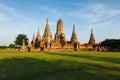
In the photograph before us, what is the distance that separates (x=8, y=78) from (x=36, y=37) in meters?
73.5

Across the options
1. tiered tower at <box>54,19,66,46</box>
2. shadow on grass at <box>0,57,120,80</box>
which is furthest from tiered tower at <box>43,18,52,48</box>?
shadow on grass at <box>0,57,120,80</box>

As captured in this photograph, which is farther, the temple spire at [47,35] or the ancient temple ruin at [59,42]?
the temple spire at [47,35]

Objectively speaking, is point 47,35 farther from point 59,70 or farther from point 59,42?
point 59,70

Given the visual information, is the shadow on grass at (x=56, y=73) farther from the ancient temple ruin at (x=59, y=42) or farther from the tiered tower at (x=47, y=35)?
the tiered tower at (x=47, y=35)

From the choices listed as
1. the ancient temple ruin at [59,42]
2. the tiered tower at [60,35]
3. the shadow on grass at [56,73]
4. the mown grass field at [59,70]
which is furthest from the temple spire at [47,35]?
the shadow on grass at [56,73]

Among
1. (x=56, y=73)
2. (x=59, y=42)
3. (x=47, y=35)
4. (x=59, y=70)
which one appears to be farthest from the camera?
(x=59, y=42)

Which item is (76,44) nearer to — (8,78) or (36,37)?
(36,37)

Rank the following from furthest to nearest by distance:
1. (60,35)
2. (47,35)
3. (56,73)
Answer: (60,35) < (47,35) < (56,73)

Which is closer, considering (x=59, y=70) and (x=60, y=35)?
(x=59, y=70)

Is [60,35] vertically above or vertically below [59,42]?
above

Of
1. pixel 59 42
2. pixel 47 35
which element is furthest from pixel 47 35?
pixel 59 42

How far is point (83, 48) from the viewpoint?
210ft

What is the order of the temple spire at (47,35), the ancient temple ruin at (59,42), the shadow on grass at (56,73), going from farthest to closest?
the temple spire at (47,35), the ancient temple ruin at (59,42), the shadow on grass at (56,73)

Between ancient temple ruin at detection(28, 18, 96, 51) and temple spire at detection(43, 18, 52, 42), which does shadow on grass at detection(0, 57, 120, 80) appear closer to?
ancient temple ruin at detection(28, 18, 96, 51)
